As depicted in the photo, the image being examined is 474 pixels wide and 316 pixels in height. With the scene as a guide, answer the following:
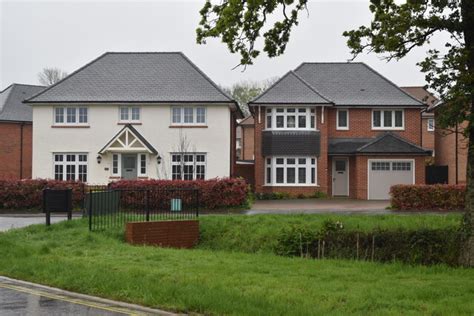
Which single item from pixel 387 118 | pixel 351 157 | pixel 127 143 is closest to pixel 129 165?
pixel 127 143

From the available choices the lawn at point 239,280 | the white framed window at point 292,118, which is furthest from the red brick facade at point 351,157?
the lawn at point 239,280

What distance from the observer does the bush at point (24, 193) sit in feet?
89.7

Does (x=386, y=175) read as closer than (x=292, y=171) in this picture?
Yes

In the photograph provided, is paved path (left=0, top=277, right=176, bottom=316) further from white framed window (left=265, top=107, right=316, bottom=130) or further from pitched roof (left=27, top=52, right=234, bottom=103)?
white framed window (left=265, top=107, right=316, bottom=130)

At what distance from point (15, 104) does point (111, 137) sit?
1247 centimetres

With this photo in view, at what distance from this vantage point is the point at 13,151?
4162 cm

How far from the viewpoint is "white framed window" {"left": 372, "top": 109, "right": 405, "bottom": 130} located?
36.8 m

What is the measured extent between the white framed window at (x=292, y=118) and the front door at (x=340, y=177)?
3062 mm

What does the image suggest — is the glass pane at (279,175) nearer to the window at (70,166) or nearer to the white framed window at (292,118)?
the white framed window at (292,118)

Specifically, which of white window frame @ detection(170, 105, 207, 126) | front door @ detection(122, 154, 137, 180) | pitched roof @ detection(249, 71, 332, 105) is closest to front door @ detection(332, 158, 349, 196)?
pitched roof @ detection(249, 71, 332, 105)

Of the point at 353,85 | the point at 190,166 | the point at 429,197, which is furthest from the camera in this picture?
the point at 353,85

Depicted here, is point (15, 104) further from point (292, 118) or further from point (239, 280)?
point (239, 280)

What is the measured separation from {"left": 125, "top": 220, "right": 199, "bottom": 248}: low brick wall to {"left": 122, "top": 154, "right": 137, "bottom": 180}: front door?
17.3 m

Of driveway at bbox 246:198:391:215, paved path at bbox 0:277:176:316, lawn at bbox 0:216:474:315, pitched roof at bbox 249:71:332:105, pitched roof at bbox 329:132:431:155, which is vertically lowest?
paved path at bbox 0:277:176:316
